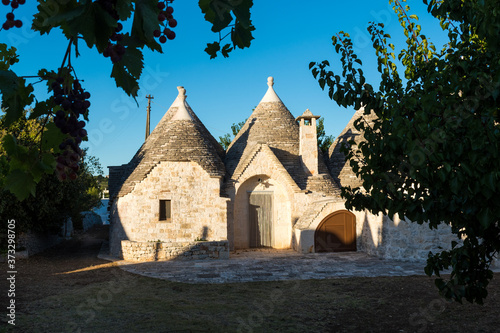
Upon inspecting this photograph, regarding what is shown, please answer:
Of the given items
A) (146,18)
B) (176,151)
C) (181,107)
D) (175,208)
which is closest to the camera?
(146,18)

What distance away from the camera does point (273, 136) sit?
67.2 feet

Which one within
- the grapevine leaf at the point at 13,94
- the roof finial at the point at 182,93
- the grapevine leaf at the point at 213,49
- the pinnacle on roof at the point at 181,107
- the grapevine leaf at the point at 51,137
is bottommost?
the grapevine leaf at the point at 51,137

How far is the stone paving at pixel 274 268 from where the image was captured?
12273mm

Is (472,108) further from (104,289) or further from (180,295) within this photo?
(104,289)

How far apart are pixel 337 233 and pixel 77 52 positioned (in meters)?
16.9

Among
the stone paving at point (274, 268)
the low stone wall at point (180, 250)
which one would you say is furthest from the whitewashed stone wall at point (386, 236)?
the low stone wall at point (180, 250)

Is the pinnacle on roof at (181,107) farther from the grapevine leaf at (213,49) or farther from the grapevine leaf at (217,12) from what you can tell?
the grapevine leaf at (217,12)

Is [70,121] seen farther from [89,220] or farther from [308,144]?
[89,220]

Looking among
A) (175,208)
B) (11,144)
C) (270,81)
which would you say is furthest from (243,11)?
(270,81)

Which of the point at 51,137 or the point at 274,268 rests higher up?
the point at 51,137

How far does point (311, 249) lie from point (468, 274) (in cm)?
1276

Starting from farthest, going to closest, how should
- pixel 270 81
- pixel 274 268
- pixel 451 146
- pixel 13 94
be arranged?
1. pixel 270 81
2. pixel 274 268
3. pixel 451 146
4. pixel 13 94

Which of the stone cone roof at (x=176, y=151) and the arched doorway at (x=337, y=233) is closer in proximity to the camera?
the arched doorway at (x=337, y=233)

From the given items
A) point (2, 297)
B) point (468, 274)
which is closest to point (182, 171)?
point (2, 297)
